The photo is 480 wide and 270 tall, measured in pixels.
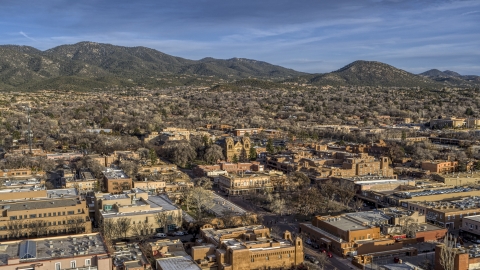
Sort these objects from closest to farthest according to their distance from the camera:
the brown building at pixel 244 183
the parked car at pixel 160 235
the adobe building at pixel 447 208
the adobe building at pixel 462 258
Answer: the adobe building at pixel 462 258, the parked car at pixel 160 235, the adobe building at pixel 447 208, the brown building at pixel 244 183

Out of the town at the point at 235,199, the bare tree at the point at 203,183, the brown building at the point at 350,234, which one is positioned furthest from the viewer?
the bare tree at the point at 203,183

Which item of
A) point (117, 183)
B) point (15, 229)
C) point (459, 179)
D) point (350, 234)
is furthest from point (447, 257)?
point (117, 183)

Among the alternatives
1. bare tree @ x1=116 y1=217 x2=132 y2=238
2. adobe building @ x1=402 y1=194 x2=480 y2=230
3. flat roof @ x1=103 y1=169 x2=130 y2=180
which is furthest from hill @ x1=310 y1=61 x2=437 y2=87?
bare tree @ x1=116 y1=217 x2=132 y2=238

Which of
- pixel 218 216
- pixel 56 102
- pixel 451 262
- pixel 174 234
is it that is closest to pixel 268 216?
pixel 218 216

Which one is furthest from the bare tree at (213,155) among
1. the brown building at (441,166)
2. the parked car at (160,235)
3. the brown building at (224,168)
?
the parked car at (160,235)

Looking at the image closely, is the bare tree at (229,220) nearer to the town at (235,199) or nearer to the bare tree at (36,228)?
the town at (235,199)

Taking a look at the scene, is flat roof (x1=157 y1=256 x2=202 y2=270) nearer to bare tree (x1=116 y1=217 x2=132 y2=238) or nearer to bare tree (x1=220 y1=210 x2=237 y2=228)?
bare tree (x1=220 y1=210 x2=237 y2=228)
